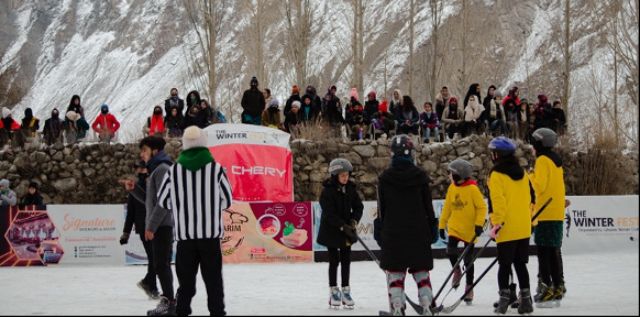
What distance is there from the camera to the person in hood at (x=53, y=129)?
24859 millimetres

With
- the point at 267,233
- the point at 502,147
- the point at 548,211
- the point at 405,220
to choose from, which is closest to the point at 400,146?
the point at 405,220

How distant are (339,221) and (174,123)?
47.6 ft

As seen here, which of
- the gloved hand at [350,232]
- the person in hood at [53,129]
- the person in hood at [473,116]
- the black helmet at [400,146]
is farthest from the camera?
the person in hood at [53,129]

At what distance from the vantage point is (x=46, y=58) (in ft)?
376

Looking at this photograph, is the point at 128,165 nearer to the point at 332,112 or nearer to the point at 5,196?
the point at 5,196

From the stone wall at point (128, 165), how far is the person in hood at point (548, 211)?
45.3 feet

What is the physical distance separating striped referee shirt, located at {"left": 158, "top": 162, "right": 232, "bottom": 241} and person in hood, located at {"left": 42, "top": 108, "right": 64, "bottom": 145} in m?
17.2

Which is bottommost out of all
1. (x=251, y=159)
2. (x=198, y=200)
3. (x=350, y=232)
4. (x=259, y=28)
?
(x=350, y=232)

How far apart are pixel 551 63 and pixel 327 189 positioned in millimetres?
65229

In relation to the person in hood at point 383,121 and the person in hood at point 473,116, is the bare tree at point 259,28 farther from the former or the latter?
the person in hood at point 473,116

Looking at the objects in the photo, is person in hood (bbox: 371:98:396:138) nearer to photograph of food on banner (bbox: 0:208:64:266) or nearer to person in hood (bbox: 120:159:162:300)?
photograph of food on banner (bbox: 0:208:64:266)

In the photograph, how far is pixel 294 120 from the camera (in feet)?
80.2

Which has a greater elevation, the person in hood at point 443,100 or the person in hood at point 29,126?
the person in hood at point 443,100

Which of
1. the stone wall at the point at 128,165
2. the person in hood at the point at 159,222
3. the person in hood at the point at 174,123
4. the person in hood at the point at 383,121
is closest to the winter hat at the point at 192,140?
the person in hood at the point at 159,222
